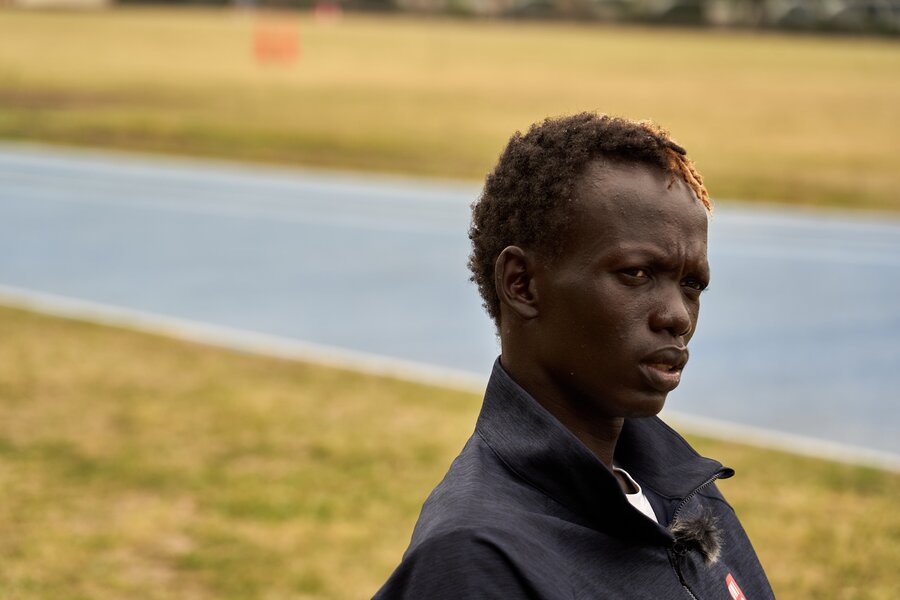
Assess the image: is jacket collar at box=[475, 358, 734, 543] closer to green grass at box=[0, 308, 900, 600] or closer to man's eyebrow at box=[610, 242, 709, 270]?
man's eyebrow at box=[610, 242, 709, 270]

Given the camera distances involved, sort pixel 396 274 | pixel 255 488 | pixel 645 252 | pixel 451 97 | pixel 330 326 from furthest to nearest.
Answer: pixel 451 97 → pixel 396 274 → pixel 330 326 → pixel 255 488 → pixel 645 252

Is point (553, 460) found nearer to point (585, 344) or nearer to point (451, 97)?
point (585, 344)

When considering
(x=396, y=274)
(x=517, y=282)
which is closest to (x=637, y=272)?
(x=517, y=282)

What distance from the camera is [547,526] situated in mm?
1578

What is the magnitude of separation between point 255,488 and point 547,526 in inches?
200

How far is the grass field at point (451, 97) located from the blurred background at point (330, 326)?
0.16 metres

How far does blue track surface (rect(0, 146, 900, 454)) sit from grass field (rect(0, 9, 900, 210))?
2.21 metres

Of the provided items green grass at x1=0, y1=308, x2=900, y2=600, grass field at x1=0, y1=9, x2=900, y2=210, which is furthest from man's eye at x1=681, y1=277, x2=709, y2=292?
grass field at x1=0, y1=9, x2=900, y2=210

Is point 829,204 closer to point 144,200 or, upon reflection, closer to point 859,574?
point 144,200

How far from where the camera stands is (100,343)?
31.7 ft

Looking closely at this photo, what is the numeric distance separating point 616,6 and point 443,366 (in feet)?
181

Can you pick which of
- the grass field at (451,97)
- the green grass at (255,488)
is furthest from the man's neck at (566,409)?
the grass field at (451,97)

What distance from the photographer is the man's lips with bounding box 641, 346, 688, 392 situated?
171cm

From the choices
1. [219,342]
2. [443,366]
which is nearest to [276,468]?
[443,366]
